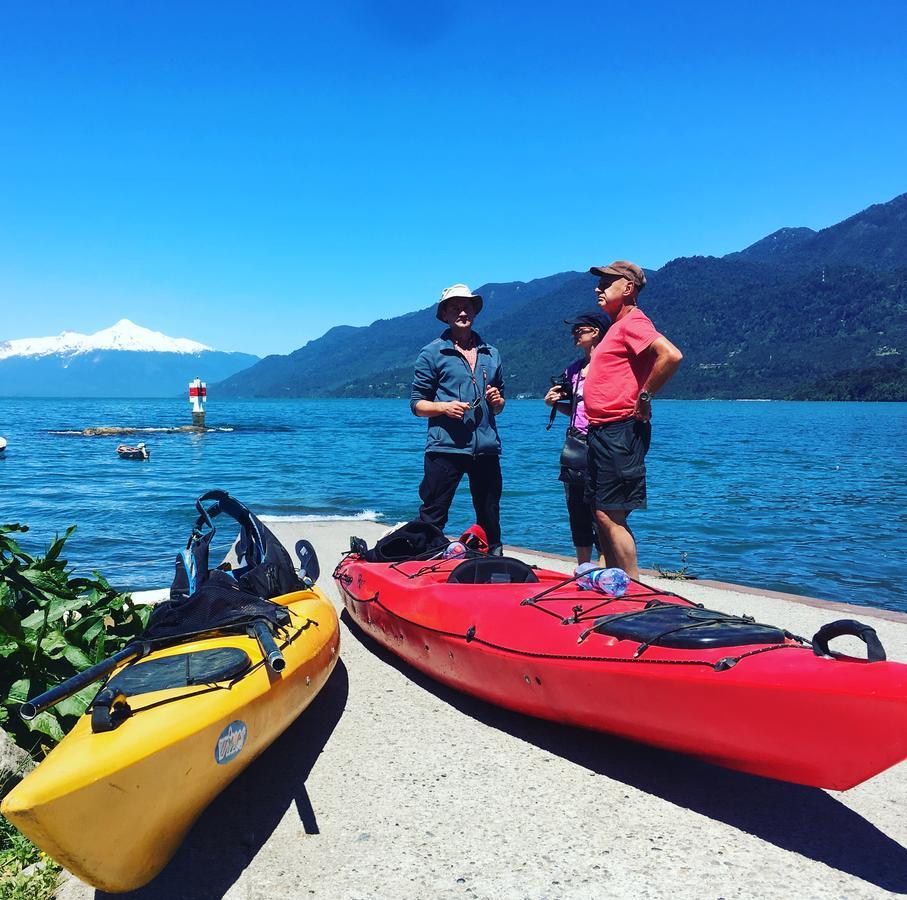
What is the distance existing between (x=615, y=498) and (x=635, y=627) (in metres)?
1.52

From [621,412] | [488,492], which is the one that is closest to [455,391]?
[488,492]

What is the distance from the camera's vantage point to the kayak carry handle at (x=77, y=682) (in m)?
2.51

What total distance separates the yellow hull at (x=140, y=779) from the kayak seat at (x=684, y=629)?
1.48 meters

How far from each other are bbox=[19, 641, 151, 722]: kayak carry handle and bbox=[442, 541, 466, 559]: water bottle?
223cm

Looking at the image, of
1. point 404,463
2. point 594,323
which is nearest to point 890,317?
point 404,463

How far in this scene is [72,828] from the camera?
2.08 metres

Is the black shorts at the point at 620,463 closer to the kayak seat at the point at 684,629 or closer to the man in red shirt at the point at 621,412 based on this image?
the man in red shirt at the point at 621,412

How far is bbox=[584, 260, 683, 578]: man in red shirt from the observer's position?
444cm

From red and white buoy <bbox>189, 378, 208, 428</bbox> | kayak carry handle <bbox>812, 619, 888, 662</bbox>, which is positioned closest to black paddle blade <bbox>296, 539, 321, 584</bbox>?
kayak carry handle <bbox>812, 619, 888, 662</bbox>

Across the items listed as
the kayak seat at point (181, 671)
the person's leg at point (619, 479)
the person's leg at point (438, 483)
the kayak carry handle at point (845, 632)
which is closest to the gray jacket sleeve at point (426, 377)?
the person's leg at point (438, 483)

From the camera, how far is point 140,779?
221 cm

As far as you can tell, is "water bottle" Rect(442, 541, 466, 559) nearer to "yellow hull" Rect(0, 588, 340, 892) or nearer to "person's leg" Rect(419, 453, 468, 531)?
"person's leg" Rect(419, 453, 468, 531)

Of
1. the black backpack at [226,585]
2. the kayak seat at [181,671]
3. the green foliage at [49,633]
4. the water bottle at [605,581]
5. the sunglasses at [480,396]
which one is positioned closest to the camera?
the kayak seat at [181,671]

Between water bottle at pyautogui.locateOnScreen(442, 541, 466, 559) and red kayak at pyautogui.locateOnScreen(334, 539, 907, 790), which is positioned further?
water bottle at pyautogui.locateOnScreen(442, 541, 466, 559)
